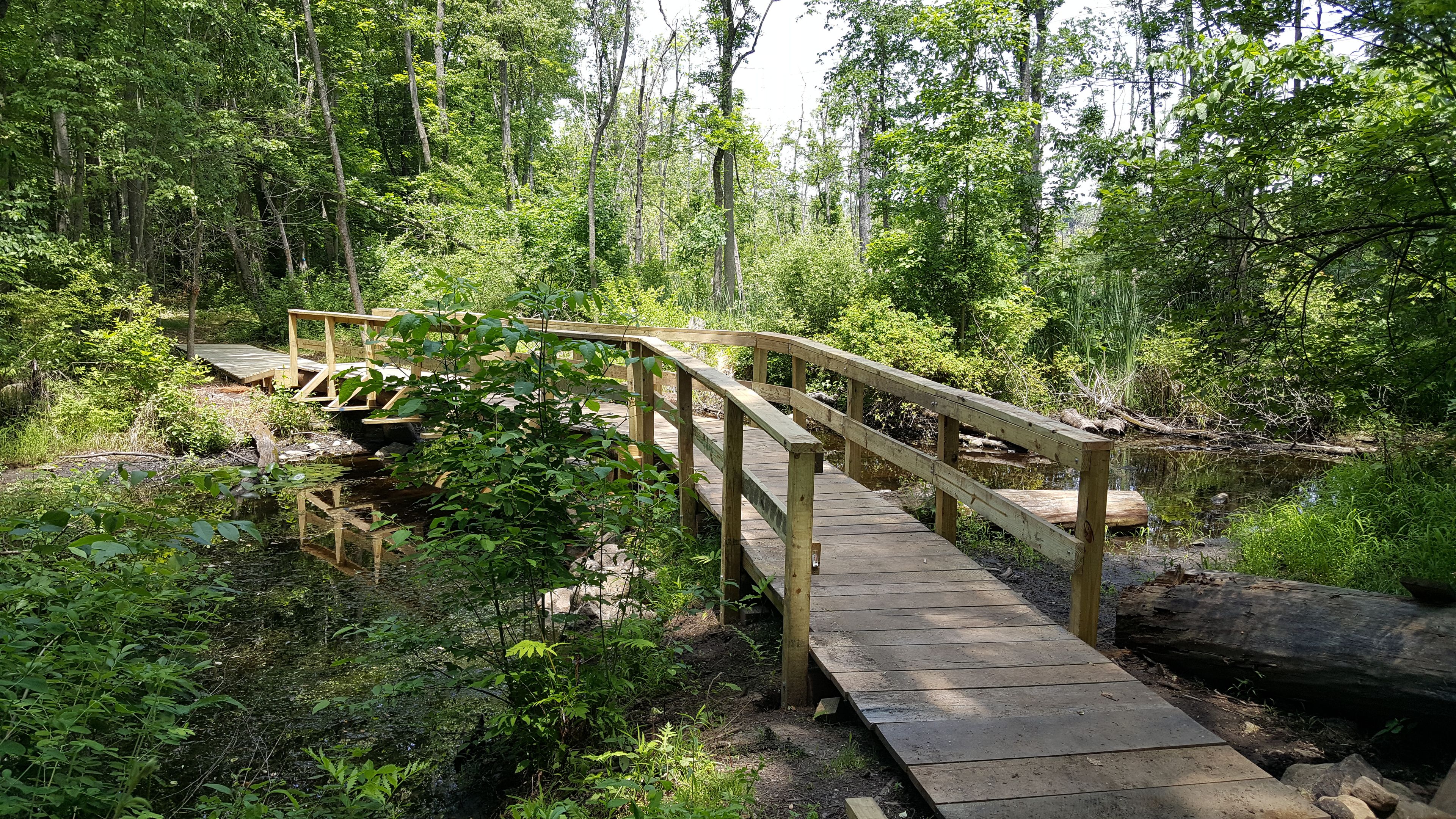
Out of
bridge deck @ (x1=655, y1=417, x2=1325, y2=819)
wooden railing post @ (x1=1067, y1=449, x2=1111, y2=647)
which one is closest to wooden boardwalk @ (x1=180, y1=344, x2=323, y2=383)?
bridge deck @ (x1=655, y1=417, x2=1325, y2=819)

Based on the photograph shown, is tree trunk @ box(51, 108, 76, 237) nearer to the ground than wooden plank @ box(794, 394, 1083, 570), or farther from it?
farther from it

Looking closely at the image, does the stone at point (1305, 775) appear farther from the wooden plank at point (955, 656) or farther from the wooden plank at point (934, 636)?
the wooden plank at point (934, 636)

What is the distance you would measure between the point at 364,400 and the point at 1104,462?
12.3m

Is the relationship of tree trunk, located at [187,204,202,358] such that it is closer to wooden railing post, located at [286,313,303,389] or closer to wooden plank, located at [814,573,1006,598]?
wooden railing post, located at [286,313,303,389]

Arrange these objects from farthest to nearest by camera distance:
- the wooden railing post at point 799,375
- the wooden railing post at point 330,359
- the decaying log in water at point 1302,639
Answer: the wooden railing post at point 330,359, the wooden railing post at point 799,375, the decaying log in water at point 1302,639

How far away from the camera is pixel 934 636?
347 cm

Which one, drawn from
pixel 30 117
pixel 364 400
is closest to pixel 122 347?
pixel 364 400

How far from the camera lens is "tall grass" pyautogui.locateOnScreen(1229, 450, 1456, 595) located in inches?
192

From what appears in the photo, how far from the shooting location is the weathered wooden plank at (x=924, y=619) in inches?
140

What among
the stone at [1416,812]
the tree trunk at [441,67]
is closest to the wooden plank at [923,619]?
the stone at [1416,812]

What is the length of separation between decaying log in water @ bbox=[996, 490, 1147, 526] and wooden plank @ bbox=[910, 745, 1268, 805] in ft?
12.7

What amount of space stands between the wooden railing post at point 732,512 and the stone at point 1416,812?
262cm

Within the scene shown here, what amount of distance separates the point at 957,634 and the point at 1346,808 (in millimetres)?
1455

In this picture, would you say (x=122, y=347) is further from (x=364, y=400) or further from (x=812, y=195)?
(x=812, y=195)
